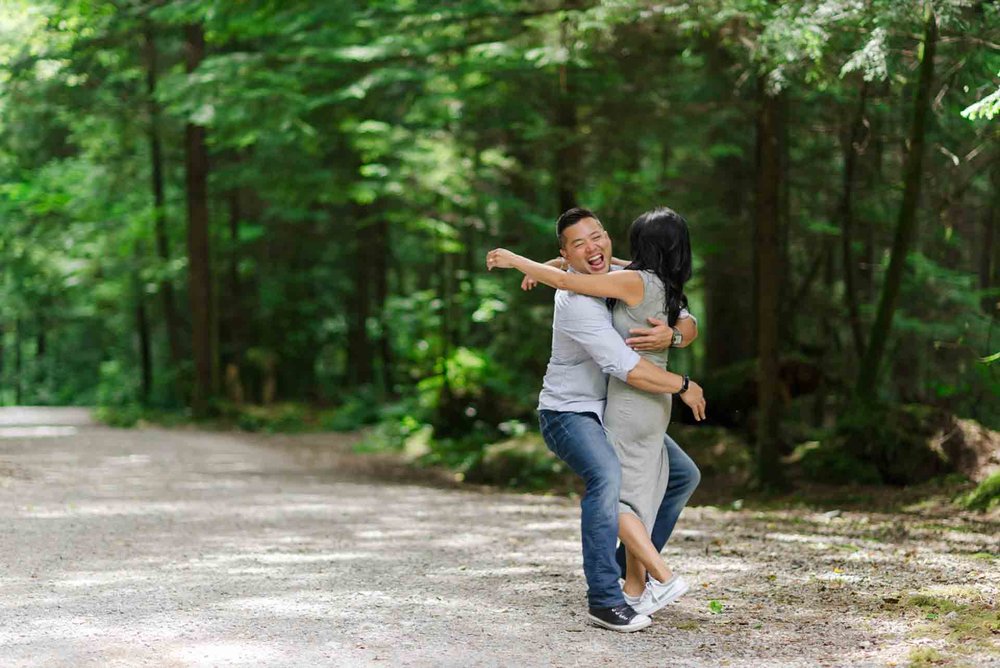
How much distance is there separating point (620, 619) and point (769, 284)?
7103 mm

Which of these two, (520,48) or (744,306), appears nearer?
(520,48)

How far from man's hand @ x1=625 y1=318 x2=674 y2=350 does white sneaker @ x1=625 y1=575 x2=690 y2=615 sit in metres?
1.11

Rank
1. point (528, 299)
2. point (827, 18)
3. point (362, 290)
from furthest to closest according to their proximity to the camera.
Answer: point (362, 290) → point (528, 299) → point (827, 18)

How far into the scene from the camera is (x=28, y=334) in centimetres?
4728

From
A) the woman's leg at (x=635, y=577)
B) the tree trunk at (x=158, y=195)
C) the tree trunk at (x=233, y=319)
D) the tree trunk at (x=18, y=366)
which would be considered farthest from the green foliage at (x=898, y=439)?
the tree trunk at (x=18, y=366)

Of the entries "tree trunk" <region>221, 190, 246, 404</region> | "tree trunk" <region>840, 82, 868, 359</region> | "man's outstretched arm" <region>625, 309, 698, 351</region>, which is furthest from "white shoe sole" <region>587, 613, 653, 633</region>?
"tree trunk" <region>221, 190, 246, 404</region>

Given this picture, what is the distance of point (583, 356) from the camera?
513 centimetres

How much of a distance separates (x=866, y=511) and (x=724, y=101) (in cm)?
575

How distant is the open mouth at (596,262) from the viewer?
5.04 metres

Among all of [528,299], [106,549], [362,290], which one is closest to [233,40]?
[362,290]

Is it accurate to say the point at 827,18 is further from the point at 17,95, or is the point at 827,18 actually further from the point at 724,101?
the point at 17,95

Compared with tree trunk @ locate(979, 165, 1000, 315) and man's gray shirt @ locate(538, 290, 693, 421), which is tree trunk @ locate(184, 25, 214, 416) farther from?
man's gray shirt @ locate(538, 290, 693, 421)

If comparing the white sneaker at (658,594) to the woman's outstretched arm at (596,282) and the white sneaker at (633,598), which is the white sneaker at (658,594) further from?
the woman's outstretched arm at (596,282)

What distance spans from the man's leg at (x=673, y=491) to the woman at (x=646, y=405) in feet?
0.77
